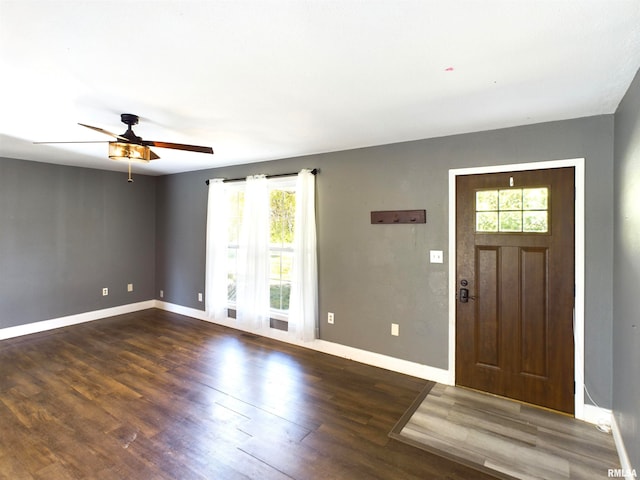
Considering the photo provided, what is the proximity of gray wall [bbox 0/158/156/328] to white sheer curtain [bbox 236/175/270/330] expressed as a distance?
235 centimetres

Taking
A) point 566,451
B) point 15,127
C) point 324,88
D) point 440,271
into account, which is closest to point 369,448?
point 566,451

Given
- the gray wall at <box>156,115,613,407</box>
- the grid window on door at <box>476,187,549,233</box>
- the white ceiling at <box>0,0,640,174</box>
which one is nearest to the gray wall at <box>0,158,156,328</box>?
the white ceiling at <box>0,0,640,174</box>

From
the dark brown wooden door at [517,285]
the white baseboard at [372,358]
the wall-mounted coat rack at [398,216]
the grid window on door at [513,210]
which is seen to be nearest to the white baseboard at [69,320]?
the white baseboard at [372,358]

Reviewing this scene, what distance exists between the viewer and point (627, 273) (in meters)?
2.02

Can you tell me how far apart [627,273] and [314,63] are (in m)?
2.28

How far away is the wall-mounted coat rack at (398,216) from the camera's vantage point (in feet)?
10.7

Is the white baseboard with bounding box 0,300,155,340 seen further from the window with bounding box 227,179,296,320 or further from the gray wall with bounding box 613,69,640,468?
the gray wall with bounding box 613,69,640,468

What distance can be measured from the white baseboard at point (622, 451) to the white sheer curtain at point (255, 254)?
3.51 metres

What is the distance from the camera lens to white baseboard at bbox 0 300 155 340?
4.34 meters

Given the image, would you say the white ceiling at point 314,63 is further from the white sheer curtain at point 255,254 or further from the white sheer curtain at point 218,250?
the white sheer curtain at point 218,250

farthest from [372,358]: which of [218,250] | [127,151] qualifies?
[127,151]

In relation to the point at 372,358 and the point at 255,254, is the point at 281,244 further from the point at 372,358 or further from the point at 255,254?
the point at 372,358

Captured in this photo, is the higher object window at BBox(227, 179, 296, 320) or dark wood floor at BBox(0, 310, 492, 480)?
window at BBox(227, 179, 296, 320)

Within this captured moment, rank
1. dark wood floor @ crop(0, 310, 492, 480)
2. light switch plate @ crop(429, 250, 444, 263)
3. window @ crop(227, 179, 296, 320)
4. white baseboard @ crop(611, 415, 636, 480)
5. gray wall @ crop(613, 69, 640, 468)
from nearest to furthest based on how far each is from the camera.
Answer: gray wall @ crop(613, 69, 640, 468), white baseboard @ crop(611, 415, 636, 480), dark wood floor @ crop(0, 310, 492, 480), light switch plate @ crop(429, 250, 444, 263), window @ crop(227, 179, 296, 320)
